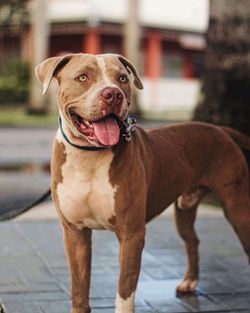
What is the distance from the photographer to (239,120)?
403 inches

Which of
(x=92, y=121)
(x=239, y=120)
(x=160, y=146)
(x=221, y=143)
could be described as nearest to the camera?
(x=92, y=121)

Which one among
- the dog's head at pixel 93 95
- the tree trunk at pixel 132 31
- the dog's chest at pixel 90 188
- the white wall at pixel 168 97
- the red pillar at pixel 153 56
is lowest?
the white wall at pixel 168 97

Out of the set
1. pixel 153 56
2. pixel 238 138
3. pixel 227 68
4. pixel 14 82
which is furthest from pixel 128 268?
pixel 153 56

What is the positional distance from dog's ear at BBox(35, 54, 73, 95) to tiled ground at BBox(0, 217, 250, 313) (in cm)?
170

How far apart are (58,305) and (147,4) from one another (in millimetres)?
33159

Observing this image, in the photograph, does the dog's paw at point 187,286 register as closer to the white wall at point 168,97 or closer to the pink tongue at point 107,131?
the pink tongue at point 107,131

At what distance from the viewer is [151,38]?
37.1 metres

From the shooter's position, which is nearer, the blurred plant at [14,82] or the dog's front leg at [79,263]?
the dog's front leg at [79,263]

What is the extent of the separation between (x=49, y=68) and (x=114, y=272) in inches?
95.8

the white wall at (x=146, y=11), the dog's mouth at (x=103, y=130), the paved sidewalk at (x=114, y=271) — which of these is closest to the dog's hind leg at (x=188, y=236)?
the paved sidewalk at (x=114, y=271)

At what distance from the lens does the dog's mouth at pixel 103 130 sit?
4547 mm

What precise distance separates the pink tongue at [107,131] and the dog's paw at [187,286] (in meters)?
1.97

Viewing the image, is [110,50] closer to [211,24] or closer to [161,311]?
[211,24]

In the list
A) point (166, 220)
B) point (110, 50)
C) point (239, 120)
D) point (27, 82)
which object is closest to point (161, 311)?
point (166, 220)
